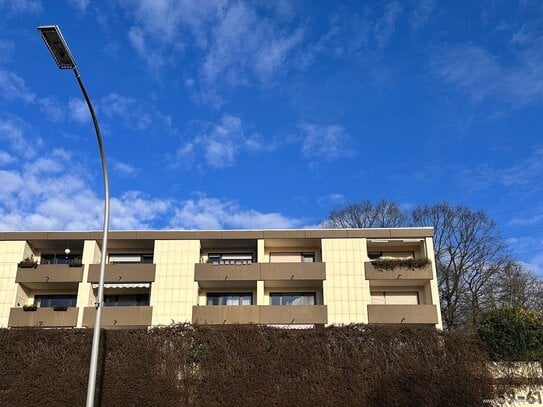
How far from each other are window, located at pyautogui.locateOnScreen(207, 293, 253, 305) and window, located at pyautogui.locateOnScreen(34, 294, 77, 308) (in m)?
8.81

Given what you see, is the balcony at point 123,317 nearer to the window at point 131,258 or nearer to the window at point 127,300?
the window at point 127,300

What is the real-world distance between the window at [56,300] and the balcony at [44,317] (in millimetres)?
2090

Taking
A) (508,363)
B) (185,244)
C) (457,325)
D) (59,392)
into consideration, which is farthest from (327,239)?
(59,392)

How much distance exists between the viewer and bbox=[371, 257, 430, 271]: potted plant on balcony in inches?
1320

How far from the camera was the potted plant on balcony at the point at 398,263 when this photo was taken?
33.5 m

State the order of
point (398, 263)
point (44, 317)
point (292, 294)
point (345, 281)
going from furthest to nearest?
point (292, 294), point (345, 281), point (398, 263), point (44, 317)

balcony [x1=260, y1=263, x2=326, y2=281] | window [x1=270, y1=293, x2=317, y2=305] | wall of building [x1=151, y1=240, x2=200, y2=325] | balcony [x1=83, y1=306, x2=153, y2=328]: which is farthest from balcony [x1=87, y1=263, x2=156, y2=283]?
window [x1=270, y1=293, x2=317, y2=305]

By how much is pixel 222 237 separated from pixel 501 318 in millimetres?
19172

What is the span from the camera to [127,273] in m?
34.0

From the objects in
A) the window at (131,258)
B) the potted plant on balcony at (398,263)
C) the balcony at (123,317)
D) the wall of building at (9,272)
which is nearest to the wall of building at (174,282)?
the balcony at (123,317)

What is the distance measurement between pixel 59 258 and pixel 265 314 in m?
14.8

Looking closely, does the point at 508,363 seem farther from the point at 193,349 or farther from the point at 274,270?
the point at 274,270

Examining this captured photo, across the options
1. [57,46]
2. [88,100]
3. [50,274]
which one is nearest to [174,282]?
[50,274]

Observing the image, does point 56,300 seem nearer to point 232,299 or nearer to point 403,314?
point 232,299
